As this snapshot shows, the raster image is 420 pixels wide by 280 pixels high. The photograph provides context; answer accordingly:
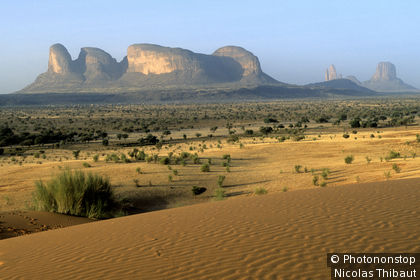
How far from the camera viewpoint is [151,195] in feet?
55.2

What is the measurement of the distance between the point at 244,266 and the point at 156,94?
478 ft

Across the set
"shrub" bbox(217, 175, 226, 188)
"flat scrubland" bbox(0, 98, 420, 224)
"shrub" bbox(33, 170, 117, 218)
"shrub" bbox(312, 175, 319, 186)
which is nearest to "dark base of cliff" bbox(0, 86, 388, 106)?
"flat scrubland" bbox(0, 98, 420, 224)

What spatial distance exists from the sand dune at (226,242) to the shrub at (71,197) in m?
2.69

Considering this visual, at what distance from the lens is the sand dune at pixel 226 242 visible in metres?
5.75

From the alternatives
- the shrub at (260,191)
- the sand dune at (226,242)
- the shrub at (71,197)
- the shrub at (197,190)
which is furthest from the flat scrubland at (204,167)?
the sand dune at (226,242)

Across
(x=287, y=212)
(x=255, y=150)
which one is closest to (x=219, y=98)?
(x=255, y=150)

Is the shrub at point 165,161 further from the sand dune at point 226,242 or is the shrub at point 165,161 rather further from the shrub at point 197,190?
the sand dune at point 226,242

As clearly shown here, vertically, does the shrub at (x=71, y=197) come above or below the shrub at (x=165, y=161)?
above

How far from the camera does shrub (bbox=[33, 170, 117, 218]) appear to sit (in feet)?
41.1

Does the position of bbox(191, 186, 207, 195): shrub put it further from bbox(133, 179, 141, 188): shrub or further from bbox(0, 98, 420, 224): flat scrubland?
bbox(133, 179, 141, 188): shrub

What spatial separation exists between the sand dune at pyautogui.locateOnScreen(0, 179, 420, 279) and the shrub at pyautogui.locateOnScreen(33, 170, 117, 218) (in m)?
2.69

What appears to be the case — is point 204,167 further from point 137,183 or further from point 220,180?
point 137,183

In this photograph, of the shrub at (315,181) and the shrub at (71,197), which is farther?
the shrub at (315,181)

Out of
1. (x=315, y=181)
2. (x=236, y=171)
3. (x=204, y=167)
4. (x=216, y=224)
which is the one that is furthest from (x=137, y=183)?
(x=216, y=224)
